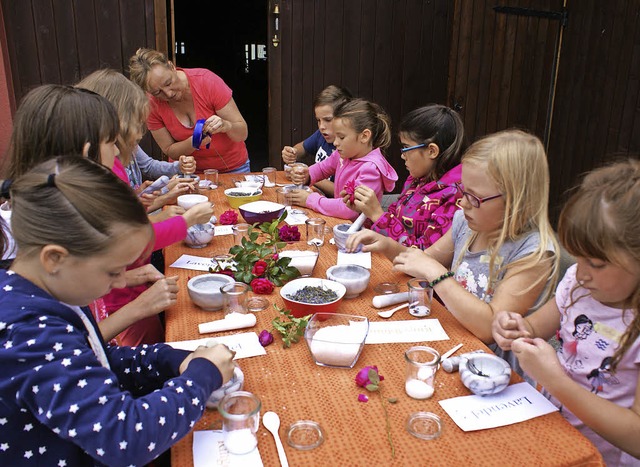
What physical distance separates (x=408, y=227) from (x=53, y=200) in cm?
176

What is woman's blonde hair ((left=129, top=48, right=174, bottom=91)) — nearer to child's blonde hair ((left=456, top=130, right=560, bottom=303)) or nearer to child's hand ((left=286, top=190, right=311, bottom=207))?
child's hand ((left=286, top=190, right=311, bottom=207))

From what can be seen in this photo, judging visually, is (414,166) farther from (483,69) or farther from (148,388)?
(483,69)

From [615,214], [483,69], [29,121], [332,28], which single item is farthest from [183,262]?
[483,69]

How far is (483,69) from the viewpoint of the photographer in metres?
5.60

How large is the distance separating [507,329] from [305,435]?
0.69 metres

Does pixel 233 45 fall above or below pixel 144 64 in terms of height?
above

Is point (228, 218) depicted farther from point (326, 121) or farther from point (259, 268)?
point (326, 121)

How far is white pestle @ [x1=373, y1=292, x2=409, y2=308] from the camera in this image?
1.71m

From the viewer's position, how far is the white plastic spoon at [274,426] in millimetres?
1076

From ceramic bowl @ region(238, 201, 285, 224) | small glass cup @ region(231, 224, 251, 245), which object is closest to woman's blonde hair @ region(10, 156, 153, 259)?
small glass cup @ region(231, 224, 251, 245)

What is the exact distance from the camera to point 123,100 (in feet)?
7.59

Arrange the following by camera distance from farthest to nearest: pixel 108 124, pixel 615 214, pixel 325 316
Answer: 1. pixel 108 124
2. pixel 325 316
3. pixel 615 214

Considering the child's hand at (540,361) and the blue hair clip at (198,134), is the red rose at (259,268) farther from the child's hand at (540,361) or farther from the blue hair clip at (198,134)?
the blue hair clip at (198,134)

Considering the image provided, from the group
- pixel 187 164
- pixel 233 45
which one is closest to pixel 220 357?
pixel 187 164
